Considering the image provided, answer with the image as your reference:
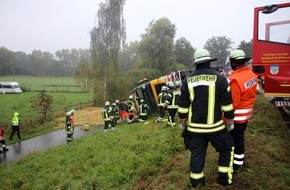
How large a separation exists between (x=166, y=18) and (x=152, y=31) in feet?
8.58

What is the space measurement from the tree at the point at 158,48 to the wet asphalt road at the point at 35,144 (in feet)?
65.0

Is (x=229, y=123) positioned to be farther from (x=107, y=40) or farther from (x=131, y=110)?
(x=107, y=40)

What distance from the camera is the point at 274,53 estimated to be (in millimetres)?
6820

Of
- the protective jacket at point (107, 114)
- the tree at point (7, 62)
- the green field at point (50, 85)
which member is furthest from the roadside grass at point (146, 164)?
the tree at point (7, 62)

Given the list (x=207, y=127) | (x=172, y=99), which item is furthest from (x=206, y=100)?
(x=172, y=99)

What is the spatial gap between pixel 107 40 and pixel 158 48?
896cm

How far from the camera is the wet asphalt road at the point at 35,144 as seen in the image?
41.1ft

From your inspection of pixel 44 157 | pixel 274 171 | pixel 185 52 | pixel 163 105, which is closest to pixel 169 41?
pixel 185 52

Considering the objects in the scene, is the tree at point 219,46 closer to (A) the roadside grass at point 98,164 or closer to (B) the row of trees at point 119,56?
(B) the row of trees at point 119,56

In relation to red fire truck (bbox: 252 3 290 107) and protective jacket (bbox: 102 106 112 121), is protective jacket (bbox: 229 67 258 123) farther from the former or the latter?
protective jacket (bbox: 102 106 112 121)

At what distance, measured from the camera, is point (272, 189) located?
418 cm

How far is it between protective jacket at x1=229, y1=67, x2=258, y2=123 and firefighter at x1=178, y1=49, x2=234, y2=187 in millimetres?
437

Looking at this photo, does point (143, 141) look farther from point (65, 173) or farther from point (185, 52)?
point (185, 52)

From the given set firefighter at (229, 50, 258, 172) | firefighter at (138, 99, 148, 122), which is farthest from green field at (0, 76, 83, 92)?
firefighter at (229, 50, 258, 172)
